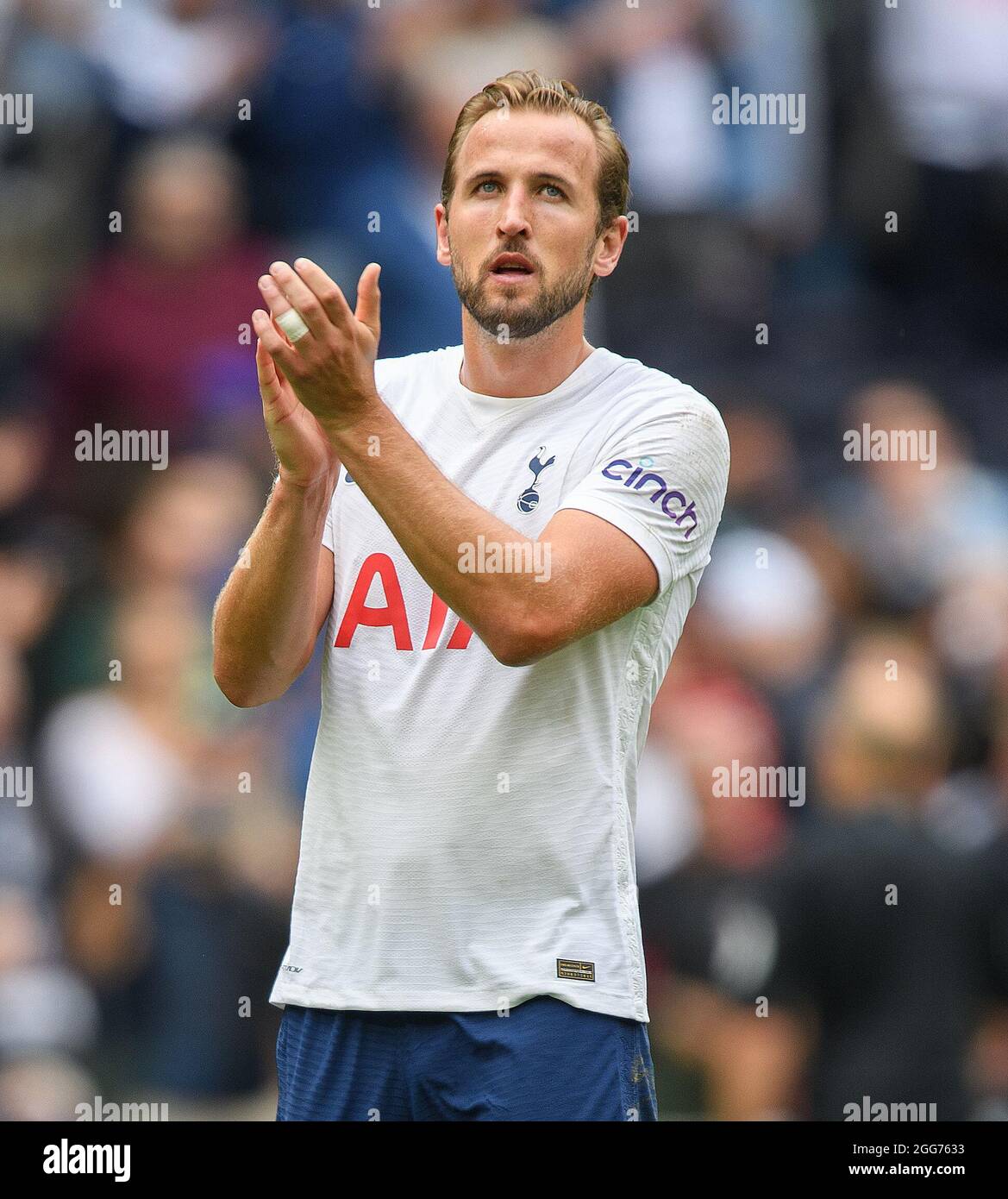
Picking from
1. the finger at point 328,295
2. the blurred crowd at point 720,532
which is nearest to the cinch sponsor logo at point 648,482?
the finger at point 328,295

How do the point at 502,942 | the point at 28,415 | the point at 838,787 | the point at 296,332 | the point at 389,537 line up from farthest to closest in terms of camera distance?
1. the point at 28,415
2. the point at 838,787
3. the point at 389,537
4. the point at 502,942
5. the point at 296,332

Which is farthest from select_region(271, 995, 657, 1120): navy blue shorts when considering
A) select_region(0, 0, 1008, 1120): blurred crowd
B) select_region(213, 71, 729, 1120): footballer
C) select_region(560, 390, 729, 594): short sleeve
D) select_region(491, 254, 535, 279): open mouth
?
select_region(0, 0, 1008, 1120): blurred crowd

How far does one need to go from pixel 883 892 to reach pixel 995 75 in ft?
9.65

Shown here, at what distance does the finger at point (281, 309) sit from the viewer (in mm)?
2191

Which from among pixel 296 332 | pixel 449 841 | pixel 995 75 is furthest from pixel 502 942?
pixel 995 75

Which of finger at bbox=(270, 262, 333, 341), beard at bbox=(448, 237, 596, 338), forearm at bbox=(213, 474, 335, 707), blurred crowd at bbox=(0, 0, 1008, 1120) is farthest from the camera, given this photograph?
blurred crowd at bbox=(0, 0, 1008, 1120)

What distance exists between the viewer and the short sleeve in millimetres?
2416

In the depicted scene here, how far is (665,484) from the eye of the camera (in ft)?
8.11

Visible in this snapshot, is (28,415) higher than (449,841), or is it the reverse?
(28,415)

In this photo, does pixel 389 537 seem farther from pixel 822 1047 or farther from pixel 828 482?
pixel 828 482

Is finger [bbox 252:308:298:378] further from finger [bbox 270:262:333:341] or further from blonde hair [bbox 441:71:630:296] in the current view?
blonde hair [bbox 441:71:630:296]

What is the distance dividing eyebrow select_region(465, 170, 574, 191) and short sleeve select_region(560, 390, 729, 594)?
1.30ft

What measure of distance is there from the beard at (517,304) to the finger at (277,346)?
1.42 feet

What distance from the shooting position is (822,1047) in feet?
15.0
